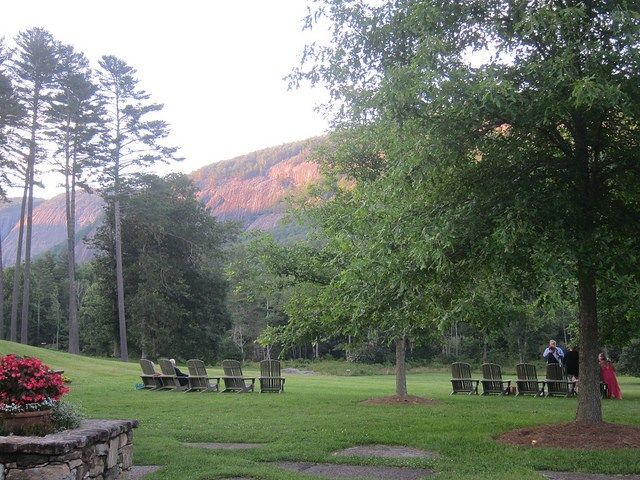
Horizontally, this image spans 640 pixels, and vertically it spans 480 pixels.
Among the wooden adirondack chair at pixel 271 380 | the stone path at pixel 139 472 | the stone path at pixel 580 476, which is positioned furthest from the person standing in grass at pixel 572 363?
the stone path at pixel 139 472

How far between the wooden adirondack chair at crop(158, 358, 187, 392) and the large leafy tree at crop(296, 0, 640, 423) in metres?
12.0

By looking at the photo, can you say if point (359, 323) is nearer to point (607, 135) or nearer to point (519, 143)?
point (519, 143)

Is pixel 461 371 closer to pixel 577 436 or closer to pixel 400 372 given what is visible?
pixel 400 372

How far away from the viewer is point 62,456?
5785 millimetres

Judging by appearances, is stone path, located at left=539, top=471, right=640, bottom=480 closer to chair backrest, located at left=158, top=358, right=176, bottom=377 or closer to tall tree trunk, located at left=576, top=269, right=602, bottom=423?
tall tree trunk, located at left=576, top=269, right=602, bottom=423

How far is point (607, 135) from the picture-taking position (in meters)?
9.41

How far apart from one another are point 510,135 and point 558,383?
35.9ft

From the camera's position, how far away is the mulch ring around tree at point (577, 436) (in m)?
8.73

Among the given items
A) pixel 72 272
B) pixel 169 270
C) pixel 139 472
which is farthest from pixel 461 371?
pixel 169 270

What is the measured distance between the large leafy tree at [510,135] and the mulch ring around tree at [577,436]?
311 millimetres

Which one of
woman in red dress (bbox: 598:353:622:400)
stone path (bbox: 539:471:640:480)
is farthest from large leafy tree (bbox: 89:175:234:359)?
stone path (bbox: 539:471:640:480)

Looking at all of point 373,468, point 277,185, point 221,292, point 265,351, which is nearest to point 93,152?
point 221,292

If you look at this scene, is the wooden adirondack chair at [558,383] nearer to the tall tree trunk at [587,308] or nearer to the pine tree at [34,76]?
the tall tree trunk at [587,308]

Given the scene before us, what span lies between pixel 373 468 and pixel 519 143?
5.01 m
